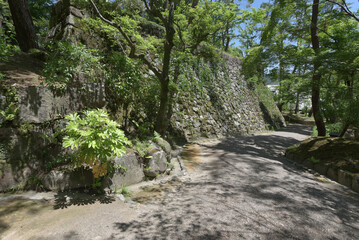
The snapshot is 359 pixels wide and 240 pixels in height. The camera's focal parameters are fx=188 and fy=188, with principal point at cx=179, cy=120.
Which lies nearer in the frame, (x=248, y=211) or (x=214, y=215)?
(x=214, y=215)

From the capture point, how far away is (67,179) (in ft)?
10.3

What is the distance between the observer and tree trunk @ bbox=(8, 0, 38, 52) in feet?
18.2

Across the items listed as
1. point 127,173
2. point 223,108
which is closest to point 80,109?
point 127,173

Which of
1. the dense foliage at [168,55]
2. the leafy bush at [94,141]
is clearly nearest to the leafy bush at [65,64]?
the dense foliage at [168,55]

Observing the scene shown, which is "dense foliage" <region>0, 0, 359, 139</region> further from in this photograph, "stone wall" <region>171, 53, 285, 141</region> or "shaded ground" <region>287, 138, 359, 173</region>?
"stone wall" <region>171, 53, 285, 141</region>

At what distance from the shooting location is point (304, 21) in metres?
8.13

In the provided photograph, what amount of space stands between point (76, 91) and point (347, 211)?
563cm

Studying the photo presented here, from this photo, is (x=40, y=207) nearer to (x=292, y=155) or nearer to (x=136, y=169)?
(x=136, y=169)

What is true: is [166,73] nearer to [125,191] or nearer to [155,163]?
[155,163]

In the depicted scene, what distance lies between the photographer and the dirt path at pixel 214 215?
92.3 inches

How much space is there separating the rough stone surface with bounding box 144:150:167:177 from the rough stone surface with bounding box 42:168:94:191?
121 cm

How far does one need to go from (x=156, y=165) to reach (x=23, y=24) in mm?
5905

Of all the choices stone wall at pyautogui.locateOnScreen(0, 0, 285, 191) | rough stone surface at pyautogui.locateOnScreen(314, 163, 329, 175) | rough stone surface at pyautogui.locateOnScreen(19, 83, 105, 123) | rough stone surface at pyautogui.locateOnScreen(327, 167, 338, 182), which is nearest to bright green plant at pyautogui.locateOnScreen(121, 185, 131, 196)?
stone wall at pyautogui.locateOnScreen(0, 0, 285, 191)

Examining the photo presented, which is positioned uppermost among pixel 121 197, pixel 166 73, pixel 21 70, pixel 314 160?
pixel 166 73
